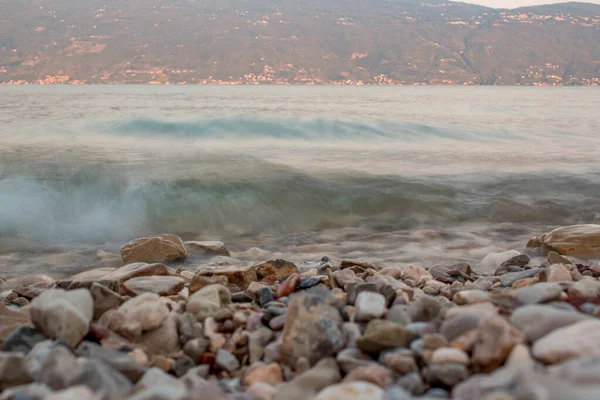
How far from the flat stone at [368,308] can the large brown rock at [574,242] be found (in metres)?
4.47

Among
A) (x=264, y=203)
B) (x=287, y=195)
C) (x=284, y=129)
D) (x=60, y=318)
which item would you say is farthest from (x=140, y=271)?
(x=284, y=129)

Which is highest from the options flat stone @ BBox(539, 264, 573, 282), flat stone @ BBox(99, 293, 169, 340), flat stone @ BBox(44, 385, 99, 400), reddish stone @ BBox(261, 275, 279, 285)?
flat stone @ BBox(44, 385, 99, 400)

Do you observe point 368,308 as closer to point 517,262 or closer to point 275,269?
point 275,269

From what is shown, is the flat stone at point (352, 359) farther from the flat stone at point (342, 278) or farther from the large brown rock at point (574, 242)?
the large brown rock at point (574, 242)

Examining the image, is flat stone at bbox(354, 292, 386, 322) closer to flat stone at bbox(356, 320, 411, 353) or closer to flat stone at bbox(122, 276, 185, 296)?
flat stone at bbox(356, 320, 411, 353)

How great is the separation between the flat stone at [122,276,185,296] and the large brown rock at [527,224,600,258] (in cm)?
464

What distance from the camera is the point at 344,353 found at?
231 centimetres

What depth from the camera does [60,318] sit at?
2.48 meters

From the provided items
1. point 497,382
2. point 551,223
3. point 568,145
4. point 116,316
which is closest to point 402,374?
point 497,382

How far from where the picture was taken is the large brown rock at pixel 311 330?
238cm

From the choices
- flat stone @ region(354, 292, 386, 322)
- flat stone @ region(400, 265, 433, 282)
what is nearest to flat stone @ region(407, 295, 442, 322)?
flat stone @ region(354, 292, 386, 322)

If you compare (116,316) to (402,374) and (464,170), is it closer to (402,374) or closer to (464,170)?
(402,374)

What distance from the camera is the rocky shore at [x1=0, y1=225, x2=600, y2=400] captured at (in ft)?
6.02

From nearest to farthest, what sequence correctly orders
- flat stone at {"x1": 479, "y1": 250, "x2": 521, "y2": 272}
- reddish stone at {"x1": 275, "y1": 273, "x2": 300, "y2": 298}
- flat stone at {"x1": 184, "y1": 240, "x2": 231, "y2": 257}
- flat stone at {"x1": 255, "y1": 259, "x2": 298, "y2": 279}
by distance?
reddish stone at {"x1": 275, "y1": 273, "x2": 300, "y2": 298} → flat stone at {"x1": 255, "y1": 259, "x2": 298, "y2": 279} → flat stone at {"x1": 479, "y1": 250, "x2": 521, "y2": 272} → flat stone at {"x1": 184, "y1": 240, "x2": 231, "y2": 257}
